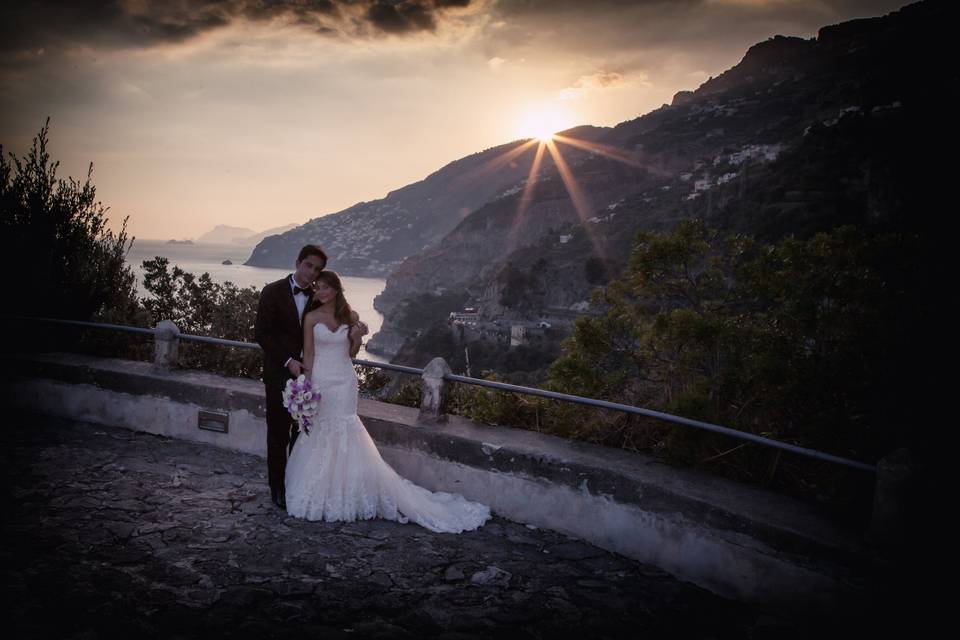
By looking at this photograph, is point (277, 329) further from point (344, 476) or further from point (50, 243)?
point (50, 243)

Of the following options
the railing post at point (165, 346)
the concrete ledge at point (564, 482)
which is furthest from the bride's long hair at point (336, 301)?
the railing post at point (165, 346)

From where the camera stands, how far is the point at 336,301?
4.22m

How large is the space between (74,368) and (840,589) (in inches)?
281

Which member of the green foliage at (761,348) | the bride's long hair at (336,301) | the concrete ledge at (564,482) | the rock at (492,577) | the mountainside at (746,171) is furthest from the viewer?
the mountainside at (746,171)

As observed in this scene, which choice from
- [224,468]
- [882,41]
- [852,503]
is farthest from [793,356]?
[882,41]

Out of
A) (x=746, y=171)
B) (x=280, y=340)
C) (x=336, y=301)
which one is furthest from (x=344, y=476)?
(x=746, y=171)

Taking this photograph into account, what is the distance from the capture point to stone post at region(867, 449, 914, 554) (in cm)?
285

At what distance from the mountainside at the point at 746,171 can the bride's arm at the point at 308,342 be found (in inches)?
201

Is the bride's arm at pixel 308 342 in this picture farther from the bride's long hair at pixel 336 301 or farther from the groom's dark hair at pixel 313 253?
the groom's dark hair at pixel 313 253

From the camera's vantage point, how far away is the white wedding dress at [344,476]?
4.09 meters

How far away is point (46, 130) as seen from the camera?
677 centimetres

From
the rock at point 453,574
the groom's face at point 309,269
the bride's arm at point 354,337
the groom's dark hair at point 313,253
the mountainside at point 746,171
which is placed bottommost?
the rock at point 453,574

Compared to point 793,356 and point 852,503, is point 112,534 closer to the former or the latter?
point 852,503

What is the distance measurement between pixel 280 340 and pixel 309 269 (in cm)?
63
